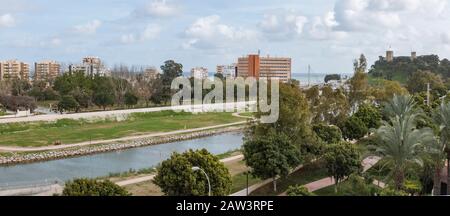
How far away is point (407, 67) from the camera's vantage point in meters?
31.8

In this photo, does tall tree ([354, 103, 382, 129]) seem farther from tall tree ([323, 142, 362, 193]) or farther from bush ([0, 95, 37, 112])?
bush ([0, 95, 37, 112])

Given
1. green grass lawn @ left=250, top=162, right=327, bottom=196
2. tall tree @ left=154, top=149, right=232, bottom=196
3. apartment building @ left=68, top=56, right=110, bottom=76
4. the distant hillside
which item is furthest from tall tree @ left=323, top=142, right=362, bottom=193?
apartment building @ left=68, top=56, right=110, bottom=76

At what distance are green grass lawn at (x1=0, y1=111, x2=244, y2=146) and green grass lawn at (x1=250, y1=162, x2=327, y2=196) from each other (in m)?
8.95

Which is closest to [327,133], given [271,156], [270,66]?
[271,156]

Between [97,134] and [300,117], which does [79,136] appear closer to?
[97,134]

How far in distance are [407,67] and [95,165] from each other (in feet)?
→ 81.1

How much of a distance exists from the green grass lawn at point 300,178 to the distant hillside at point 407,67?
2210 centimetres

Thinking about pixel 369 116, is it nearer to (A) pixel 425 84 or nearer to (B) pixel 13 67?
(A) pixel 425 84

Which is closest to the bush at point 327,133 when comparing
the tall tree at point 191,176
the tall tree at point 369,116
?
the tall tree at point 369,116

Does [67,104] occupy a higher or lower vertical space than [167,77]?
lower

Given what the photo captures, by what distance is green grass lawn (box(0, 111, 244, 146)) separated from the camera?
16.7 m

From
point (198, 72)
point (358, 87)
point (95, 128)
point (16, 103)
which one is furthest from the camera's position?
point (198, 72)
